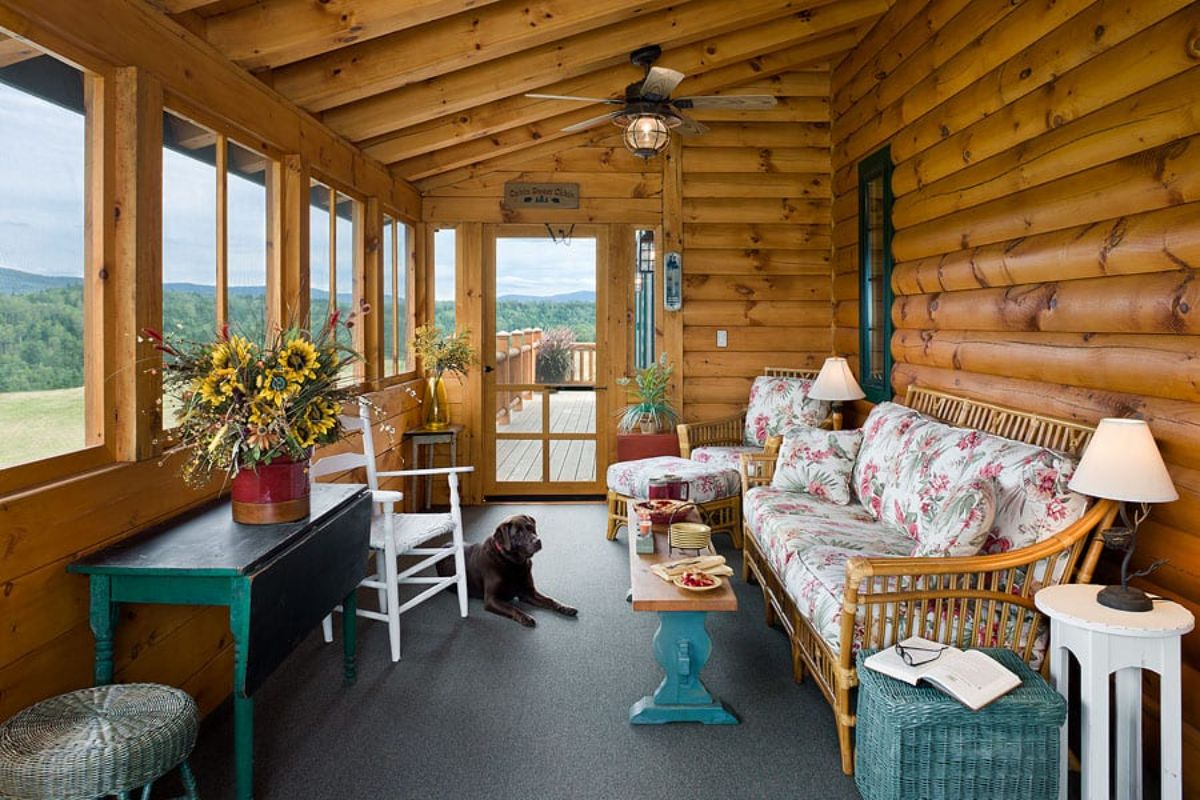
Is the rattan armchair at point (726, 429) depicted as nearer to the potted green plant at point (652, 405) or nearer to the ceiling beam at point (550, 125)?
the potted green plant at point (652, 405)

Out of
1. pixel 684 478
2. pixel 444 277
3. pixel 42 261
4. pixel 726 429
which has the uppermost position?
pixel 444 277

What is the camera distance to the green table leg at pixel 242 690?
1.88m

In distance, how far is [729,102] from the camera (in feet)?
13.2

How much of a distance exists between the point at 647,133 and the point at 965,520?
2550 millimetres

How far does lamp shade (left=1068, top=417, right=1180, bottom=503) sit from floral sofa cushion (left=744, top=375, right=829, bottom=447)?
283 cm

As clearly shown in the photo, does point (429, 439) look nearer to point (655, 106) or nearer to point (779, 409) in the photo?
point (779, 409)

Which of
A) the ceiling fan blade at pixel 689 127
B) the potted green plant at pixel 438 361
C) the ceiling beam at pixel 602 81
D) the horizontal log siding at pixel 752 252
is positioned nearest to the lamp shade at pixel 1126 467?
the ceiling fan blade at pixel 689 127

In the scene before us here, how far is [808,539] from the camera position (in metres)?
2.97

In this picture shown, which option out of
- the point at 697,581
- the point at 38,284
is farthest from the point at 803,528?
the point at 38,284

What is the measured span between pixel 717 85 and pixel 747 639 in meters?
3.66

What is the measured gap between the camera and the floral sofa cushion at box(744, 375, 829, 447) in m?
4.98

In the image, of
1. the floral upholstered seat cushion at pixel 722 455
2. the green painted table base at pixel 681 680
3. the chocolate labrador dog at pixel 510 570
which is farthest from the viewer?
the floral upholstered seat cushion at pixel 722 455

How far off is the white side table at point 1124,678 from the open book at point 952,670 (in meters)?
0.17

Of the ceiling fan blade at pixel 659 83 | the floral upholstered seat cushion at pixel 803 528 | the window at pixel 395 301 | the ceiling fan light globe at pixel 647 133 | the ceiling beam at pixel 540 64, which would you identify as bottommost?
the floral upholstered seat cushion at pixel 803 528
